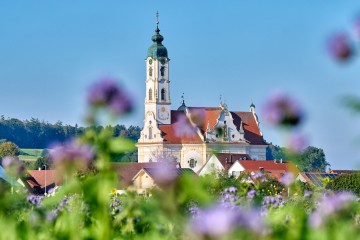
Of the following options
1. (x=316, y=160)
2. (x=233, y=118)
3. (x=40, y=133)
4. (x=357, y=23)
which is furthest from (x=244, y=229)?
(x=40, y=133)

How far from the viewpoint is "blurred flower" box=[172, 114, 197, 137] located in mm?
3824

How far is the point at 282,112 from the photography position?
2.69 metres

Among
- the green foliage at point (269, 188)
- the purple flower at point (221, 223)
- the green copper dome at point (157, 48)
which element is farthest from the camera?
the green copper dome at point (157, 48)

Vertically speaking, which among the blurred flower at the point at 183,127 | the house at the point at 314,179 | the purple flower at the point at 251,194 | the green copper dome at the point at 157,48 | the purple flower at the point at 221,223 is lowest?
the purple flower at the point at 221,223

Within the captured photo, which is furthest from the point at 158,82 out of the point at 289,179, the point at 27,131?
the point at 289,179

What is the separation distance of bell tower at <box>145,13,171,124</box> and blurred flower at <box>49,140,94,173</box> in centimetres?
10851

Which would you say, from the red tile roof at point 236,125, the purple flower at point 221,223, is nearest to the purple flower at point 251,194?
the purple flower at point 221,223

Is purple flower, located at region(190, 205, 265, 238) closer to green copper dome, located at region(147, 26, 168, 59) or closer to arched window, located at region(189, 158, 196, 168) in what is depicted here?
arched window, located at region(189, 158, 196, 168)

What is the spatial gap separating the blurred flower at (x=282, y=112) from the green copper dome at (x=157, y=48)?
364 ft

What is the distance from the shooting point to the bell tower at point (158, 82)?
112312mm

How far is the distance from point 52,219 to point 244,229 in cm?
260

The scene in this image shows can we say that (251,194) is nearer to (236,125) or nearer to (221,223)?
(221,223)

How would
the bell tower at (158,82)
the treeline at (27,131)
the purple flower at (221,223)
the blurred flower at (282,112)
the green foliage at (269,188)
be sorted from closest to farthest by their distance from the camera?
the purple flower at (221,223)
the blurred flower at (282,112)
the green foliage at (269,188)
the bell tower at (158,82)
the treeline at (27,131)

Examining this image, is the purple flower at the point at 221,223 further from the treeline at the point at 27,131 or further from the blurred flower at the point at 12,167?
the treeline at the point at 27,131
